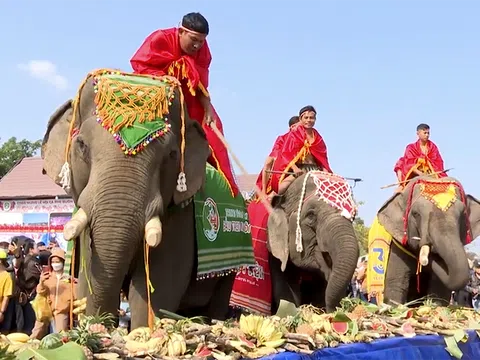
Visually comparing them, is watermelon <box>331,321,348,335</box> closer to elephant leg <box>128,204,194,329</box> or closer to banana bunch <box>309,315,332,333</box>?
banana bunch <box>309,315,332,333</box>

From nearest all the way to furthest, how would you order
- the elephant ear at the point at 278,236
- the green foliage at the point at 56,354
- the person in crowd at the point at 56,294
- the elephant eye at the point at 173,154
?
the green foliage at the point at 56,354
the elephant eye at the point at 173,154
the person in crowd at the point at 56,294
the elephant ear at the point at 278,236

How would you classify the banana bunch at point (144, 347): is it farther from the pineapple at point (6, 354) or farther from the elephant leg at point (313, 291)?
the elephant leg at point (313, 291)

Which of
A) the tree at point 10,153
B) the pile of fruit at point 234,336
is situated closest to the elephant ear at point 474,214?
the pile of fruit at point 234,336

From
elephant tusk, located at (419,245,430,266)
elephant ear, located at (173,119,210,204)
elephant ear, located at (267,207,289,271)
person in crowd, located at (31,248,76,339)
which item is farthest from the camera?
elephant tusk, located at (419,245,430,266)

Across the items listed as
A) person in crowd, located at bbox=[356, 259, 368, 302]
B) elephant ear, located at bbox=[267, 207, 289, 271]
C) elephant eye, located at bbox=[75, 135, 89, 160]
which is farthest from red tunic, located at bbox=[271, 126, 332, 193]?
person in crowd, located at bbox=[356, 259, 368, 302]

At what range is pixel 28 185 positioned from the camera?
2573 cm

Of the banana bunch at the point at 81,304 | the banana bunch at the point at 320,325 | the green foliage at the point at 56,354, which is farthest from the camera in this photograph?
the banana bunch at the point at 81,304

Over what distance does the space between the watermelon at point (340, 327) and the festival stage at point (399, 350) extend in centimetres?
14

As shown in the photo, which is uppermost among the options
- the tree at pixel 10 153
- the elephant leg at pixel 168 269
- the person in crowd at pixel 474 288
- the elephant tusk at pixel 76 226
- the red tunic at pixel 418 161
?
the tree at pixel 10 153

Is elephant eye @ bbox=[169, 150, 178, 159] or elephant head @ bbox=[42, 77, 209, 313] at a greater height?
elephant eye @ bbox=[169, 150, 178, 159]

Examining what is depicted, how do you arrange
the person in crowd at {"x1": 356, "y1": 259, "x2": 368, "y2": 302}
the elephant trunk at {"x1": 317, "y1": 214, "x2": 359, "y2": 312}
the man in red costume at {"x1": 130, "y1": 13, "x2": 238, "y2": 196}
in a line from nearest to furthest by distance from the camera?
the man in red costume at {"x1": 130, "y1": 13, "x2": 238, "y2": 196} → the elephant trunk at {"x1": 317, "y1": 214, "x2": 359, "y2": 312} → the person in crowd at {"x1": 356, "y1": 259, "x2": 368, "y2": 302}

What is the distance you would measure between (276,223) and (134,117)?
3.35m

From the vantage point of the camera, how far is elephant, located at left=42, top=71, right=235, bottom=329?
4.63 meters

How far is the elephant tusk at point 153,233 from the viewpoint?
15.2 feet
